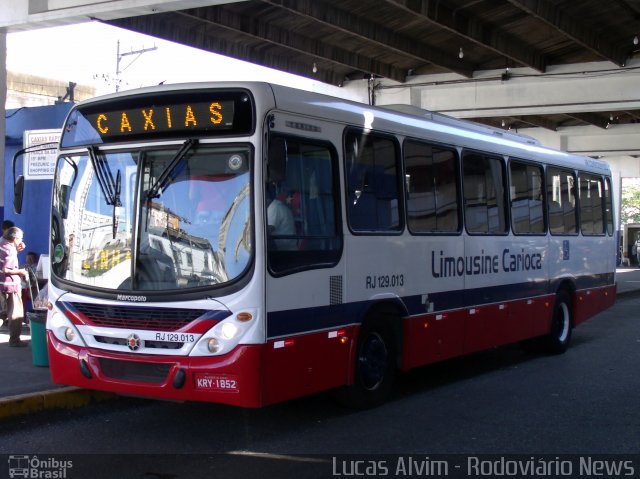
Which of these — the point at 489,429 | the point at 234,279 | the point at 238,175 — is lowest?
the point at 489,429

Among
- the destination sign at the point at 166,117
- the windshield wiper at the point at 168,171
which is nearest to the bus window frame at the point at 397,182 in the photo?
the destination sign at the point at 166,117

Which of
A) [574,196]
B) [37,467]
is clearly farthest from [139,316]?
[574,196]

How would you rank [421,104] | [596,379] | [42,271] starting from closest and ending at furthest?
[596,379]
[42,271]
[421,104]

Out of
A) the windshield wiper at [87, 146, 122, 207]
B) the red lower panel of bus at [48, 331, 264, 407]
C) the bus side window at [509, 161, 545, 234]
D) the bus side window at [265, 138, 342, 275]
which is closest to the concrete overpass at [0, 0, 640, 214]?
the bus side window at [509, 161, 545, 234]

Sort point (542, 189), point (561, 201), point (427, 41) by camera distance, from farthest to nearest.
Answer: point (427, 41)
point (561, 201)
point (542, 189)

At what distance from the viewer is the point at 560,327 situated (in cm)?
1268

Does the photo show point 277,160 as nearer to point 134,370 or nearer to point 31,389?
point 134,370

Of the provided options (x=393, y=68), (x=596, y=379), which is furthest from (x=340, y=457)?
(x=393, y=68)

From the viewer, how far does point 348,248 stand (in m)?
7.78

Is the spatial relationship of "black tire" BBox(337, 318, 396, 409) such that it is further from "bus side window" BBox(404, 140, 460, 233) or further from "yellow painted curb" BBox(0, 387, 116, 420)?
"yellow painted curb" BBox(0, 387, 116, 420)

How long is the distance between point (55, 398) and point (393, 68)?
16040mm

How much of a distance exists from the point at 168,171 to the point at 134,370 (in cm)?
175

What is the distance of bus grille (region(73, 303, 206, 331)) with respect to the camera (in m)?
6.75

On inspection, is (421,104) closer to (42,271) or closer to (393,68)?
(393,68)
